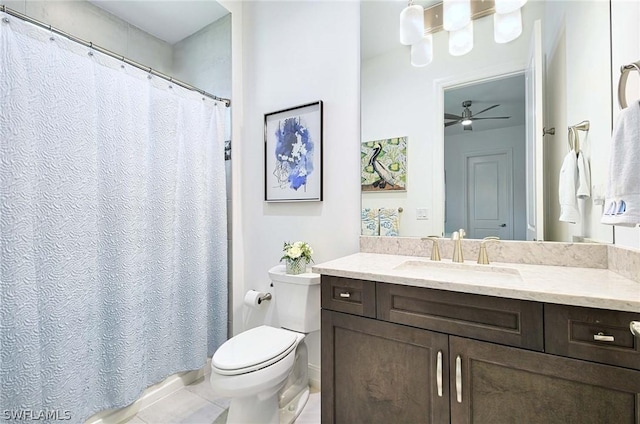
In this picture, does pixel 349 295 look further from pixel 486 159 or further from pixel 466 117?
pixel 466 117

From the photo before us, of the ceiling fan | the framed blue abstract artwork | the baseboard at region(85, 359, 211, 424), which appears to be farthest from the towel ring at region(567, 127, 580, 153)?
the baseboard at region(85, 359, 211, 424)

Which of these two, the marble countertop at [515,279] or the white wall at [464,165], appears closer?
the marble countertop at [515,279]

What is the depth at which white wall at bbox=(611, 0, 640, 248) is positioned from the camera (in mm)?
1002

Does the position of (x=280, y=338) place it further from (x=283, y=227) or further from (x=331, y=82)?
(x=331, y=82)

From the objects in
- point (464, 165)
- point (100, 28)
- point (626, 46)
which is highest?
point (100, 28)

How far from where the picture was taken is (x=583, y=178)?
126cm

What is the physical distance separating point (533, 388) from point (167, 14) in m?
2.99

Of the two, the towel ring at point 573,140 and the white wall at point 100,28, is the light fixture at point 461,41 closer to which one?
the towel ring at point 573,140

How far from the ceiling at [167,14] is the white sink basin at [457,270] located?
2.21m

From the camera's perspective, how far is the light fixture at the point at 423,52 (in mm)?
1619

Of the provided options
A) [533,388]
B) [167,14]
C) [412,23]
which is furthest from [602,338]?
[167,14]

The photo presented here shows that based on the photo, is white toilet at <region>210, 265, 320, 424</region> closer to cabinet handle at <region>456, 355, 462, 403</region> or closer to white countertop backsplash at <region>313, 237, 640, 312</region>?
white countertop backsplash at <region>313, 237, 640, 312</region>

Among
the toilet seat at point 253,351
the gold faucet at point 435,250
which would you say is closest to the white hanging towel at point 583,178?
the gold faucet at point 435,250

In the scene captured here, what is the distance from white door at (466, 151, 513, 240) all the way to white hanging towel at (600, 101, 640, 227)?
496 mm
